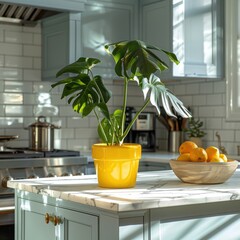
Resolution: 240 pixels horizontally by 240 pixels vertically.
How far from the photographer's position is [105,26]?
515cm

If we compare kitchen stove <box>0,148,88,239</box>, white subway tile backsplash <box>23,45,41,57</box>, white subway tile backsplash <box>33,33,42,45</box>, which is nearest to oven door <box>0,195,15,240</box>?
kitchen stove <box>0,148,88,239</box>

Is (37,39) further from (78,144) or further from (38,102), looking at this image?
(78,144)

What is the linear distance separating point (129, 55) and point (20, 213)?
3.31ft

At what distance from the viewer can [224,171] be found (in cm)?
275

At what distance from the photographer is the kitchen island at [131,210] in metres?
2.23

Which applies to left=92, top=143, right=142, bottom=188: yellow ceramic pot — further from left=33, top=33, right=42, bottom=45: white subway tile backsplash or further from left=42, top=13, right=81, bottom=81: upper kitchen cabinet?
left=33, top=33, right=42, bottom=45: white subway tile backsplash

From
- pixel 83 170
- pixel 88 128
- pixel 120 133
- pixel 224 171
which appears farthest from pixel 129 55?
pixel 88 128

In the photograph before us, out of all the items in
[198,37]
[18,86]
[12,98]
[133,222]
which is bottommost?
[133,222]

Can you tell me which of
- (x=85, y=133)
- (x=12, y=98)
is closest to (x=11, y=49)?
(x=12, y=98)

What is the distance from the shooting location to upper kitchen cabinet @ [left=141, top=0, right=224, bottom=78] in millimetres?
5043

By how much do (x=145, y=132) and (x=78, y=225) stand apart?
3139 millimetres

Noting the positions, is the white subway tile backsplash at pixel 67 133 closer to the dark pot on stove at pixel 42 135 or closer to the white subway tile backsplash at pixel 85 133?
the white subway tile backsplash at pixel 85 133

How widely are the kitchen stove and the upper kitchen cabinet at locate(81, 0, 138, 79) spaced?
912 millimetres

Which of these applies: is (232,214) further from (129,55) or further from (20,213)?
(20,213)
